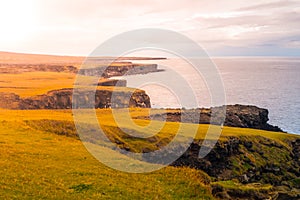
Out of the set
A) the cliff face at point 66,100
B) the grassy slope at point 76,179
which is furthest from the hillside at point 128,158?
the cliff face at point 66,100

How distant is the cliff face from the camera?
70625 millimetres

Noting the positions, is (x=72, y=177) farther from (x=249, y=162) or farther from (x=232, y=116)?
(x=232, y=116)

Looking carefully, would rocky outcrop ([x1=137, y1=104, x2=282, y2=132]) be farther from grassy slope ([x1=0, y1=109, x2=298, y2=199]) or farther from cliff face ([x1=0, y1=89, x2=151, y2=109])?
grassy slope ([x1=0, y1=109, x2=298, y2=199])

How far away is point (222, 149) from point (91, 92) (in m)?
42.5

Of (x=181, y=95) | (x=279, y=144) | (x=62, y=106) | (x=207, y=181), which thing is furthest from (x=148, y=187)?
(x=181, y=95)

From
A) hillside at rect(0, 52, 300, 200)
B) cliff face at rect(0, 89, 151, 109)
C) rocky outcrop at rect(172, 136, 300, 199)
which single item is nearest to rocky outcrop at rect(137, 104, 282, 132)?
hillside at rect(0, 52, 300, 200)

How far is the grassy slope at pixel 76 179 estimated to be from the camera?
19797 mm

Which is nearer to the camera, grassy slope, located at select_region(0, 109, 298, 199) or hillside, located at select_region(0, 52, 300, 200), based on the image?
grassy slope, located at select_region(0, 109, 298, 199)

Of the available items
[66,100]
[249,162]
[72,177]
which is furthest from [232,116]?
[72,177]

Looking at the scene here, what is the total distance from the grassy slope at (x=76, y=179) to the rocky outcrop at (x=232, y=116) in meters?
41.1

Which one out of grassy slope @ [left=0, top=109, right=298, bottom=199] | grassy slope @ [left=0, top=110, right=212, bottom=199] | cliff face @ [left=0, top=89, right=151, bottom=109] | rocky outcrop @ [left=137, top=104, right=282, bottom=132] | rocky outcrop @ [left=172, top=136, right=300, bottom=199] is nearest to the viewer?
grassy slope @ [left=0, top=110, right=212, bottom=199]

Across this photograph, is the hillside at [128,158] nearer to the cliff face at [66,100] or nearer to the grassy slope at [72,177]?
the grassy slope at [72,177]

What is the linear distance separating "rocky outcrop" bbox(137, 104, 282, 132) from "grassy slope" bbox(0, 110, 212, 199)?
41122mm

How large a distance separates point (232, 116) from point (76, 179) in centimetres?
6373
